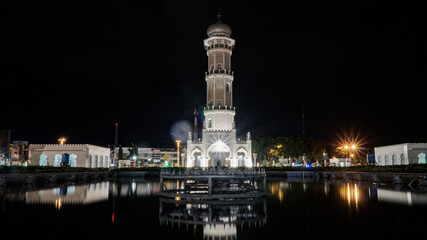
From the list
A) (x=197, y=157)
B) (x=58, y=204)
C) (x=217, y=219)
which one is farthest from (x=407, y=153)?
(x=58, y=204)

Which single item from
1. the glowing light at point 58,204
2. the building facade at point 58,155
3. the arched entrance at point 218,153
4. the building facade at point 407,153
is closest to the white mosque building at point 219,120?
the arched entrance at point 218,153

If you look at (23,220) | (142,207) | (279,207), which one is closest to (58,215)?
(23,220)

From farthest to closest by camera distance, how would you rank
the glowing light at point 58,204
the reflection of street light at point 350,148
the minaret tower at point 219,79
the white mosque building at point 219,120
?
the reflection of street light at point 350,148, the minaret tower at point 219,79, the white mosque building at point 219,120, the glowing light at point 58,204

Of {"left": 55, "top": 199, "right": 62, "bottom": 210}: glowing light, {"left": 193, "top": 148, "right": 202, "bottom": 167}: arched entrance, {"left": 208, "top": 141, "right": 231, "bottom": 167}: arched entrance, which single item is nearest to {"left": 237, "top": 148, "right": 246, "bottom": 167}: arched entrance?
{"left": 208, "top": 141, "right": 231, "bottom": 167}: arched entrance

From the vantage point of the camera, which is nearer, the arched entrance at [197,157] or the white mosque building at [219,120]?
the white mosque building at [219,120]

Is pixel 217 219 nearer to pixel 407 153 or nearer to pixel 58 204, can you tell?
pixel 58 204

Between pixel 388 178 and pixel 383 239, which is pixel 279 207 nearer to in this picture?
pixel 383 239

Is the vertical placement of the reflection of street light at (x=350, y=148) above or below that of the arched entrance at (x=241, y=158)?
above

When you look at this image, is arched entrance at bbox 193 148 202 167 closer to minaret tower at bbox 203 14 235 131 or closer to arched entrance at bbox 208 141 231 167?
arched entrance at bbox 208 141 231 167

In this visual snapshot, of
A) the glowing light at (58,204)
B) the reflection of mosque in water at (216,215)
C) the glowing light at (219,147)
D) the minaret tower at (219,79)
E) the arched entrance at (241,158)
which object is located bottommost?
the glowing light at (58,204)

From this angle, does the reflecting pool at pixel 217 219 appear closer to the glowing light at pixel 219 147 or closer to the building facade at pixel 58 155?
the glowing light at pixel 219 147

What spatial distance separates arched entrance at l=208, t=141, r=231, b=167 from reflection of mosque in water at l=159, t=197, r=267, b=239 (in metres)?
46.4

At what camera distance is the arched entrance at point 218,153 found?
7062 cm

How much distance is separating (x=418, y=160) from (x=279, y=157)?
39.8 meters
